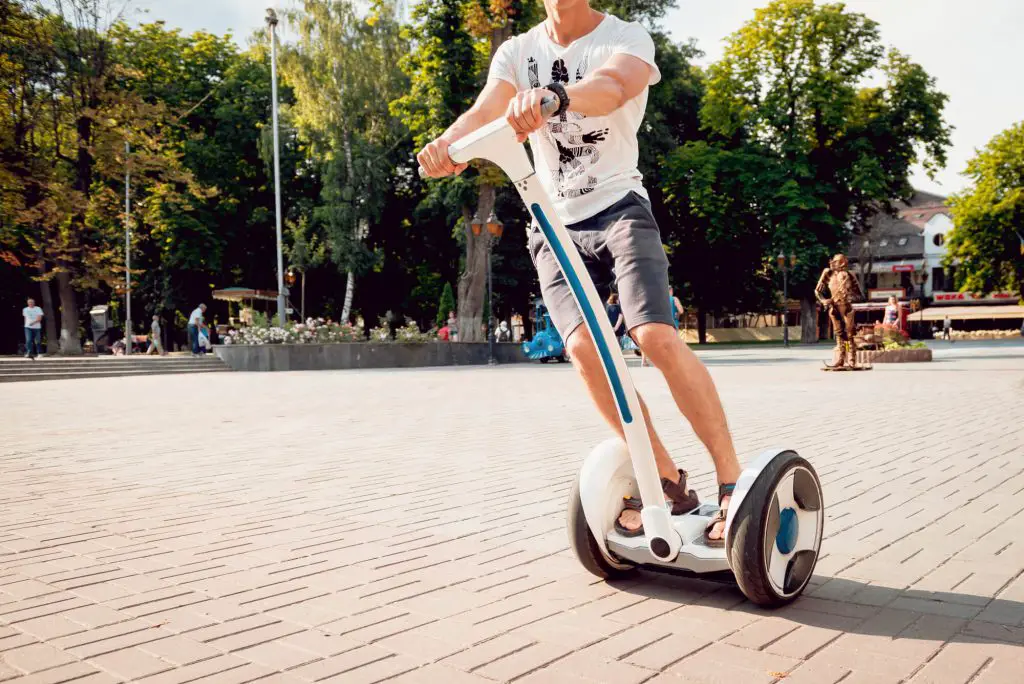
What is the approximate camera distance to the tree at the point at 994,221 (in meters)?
46.6

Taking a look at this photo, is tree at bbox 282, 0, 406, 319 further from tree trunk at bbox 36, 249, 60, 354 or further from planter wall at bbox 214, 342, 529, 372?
planter wall at bbox 214, 342, 529, 372

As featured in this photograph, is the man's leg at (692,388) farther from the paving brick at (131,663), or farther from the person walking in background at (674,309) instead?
the paving brick at (131,663)

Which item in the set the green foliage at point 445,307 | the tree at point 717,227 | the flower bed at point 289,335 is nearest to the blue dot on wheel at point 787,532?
the flower bed at point 289,335

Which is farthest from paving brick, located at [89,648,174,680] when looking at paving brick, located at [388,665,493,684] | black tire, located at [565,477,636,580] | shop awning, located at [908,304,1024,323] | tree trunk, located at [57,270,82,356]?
shop awning, located at [908,304,1024,323]

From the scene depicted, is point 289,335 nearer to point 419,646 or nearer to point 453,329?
point 453,329

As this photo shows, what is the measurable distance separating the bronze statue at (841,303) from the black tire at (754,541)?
15.1 metres

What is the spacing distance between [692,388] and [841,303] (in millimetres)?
15228

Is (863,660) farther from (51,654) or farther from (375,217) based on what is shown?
(375,217)

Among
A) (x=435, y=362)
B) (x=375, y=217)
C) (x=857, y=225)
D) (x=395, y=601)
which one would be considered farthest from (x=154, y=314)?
(x=395, y=601)

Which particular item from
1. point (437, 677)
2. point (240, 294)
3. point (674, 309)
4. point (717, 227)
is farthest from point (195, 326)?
point (437, 677)

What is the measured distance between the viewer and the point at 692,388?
300 cm

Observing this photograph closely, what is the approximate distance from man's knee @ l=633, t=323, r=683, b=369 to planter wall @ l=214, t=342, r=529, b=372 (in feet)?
69.3

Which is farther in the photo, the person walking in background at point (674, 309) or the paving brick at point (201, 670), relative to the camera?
the person walking in background at point (674, 309)

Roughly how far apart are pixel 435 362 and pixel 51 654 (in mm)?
23472
